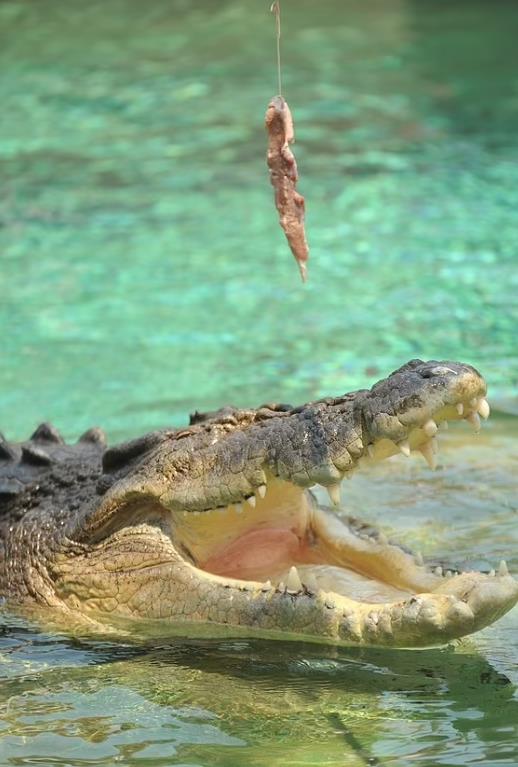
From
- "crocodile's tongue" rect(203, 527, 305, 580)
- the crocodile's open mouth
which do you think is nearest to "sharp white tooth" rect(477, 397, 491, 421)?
the crocodile's open mouth

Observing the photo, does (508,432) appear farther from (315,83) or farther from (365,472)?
(315,83)

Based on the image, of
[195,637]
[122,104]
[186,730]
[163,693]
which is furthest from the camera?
[122,104]

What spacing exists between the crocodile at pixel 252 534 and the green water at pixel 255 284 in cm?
17

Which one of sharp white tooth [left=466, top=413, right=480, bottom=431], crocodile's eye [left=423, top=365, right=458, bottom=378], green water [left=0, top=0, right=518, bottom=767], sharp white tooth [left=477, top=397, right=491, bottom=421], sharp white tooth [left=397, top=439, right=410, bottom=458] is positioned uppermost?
crocodile's eye [left=423, top=365, right=458, bottom=378]

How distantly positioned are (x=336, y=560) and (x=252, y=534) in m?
0.31

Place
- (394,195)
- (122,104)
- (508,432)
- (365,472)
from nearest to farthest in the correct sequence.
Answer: (365,472), (508,432), (394,195), (122,104)

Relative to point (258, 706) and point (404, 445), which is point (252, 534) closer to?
point (258, 706)

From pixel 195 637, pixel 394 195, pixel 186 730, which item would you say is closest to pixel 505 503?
pixel 195 637

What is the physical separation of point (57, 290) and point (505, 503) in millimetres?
5324

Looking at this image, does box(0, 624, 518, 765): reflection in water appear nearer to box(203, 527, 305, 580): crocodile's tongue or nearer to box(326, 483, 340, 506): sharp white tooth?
box(203, 527, 305, 580): crocodile's tongue

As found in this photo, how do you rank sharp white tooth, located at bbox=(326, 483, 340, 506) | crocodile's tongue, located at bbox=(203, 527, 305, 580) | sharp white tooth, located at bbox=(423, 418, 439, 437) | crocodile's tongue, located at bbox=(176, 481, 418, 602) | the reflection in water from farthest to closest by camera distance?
crocodile's tongue, located at bbox=(203, 527, 305, 580) → crocodile's tongue, located at bbox=(176, 481, 418, 602) → sharp white tooth, located at bbox=(326, 483, 340, 506) → sharp white tooth, located at bbox=(423, 418, 439, 437) → the reflection in water

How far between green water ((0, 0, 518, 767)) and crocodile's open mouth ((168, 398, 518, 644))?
222mm

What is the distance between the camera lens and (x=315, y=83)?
49.7 ft

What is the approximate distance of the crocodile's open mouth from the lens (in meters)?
4.32
